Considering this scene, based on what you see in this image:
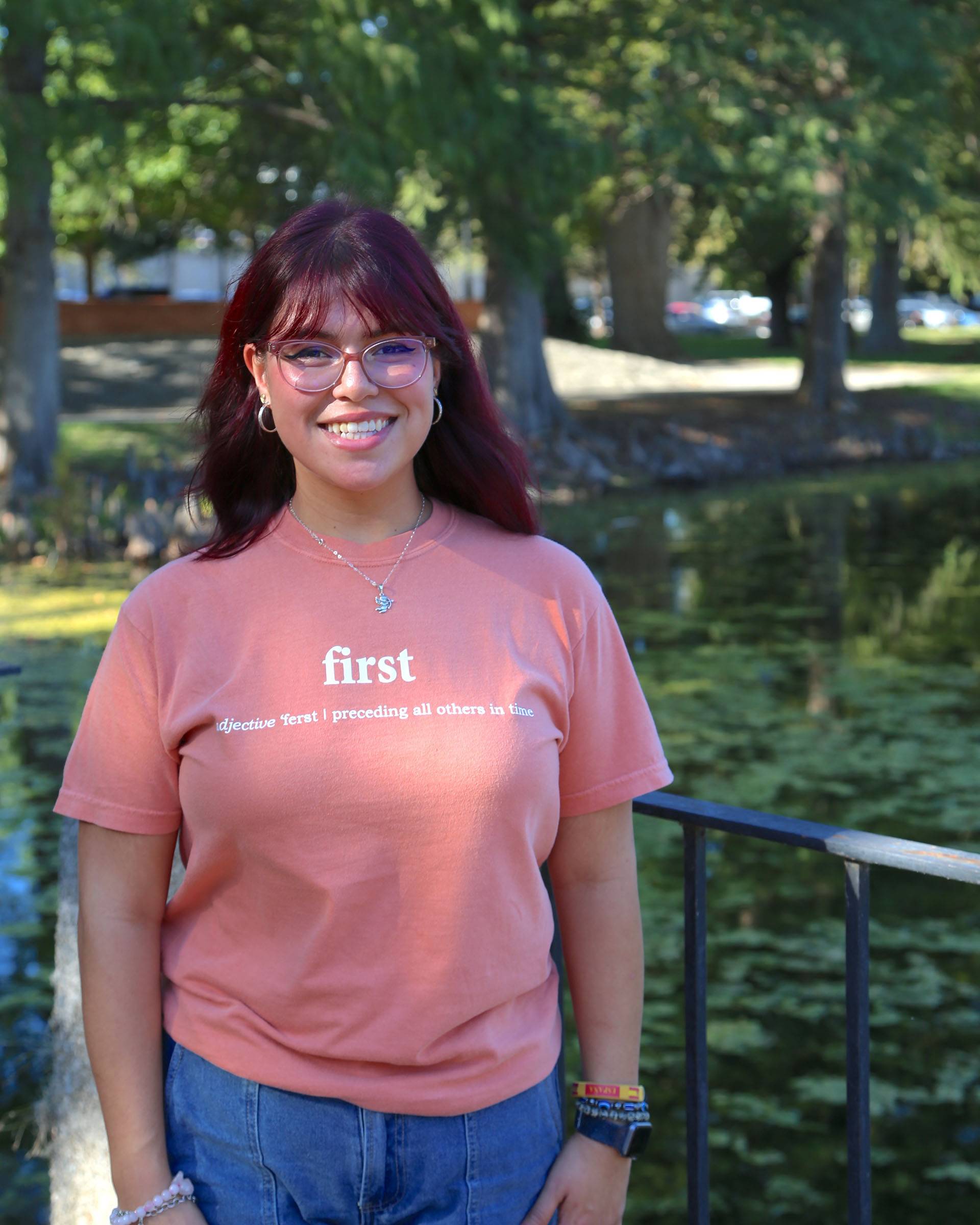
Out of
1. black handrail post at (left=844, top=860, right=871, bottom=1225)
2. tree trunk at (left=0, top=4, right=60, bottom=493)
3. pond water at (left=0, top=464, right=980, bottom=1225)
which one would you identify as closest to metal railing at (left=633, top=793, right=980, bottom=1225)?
black handrail post at (left=844, top=860, right=871, bottom=1225)

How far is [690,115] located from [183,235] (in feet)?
80.1

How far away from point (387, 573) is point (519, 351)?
18.1m

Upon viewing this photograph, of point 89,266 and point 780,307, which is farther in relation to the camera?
point 780,307

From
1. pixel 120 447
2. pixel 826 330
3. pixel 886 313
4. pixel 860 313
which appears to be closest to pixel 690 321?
pixel 860 313

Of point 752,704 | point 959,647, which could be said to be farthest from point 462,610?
point 959,647

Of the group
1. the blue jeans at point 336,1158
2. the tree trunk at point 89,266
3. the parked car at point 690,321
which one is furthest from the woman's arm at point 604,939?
the parked car at point 690,321

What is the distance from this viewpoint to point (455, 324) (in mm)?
1910

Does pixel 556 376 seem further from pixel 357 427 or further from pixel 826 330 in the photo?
pixel 357 427

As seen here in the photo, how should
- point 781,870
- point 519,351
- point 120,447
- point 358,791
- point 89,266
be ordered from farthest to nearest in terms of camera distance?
1. point 89,266
2. point 519,351
3. point 120,447
4. point 781,870
5. point 358,791

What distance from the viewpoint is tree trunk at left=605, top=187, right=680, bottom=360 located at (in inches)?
1298

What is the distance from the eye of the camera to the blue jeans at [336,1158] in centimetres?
170

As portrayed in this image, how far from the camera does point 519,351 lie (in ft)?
64.3

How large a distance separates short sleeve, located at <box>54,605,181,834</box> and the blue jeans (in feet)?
0.96

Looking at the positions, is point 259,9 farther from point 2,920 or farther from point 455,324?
point 455,324
